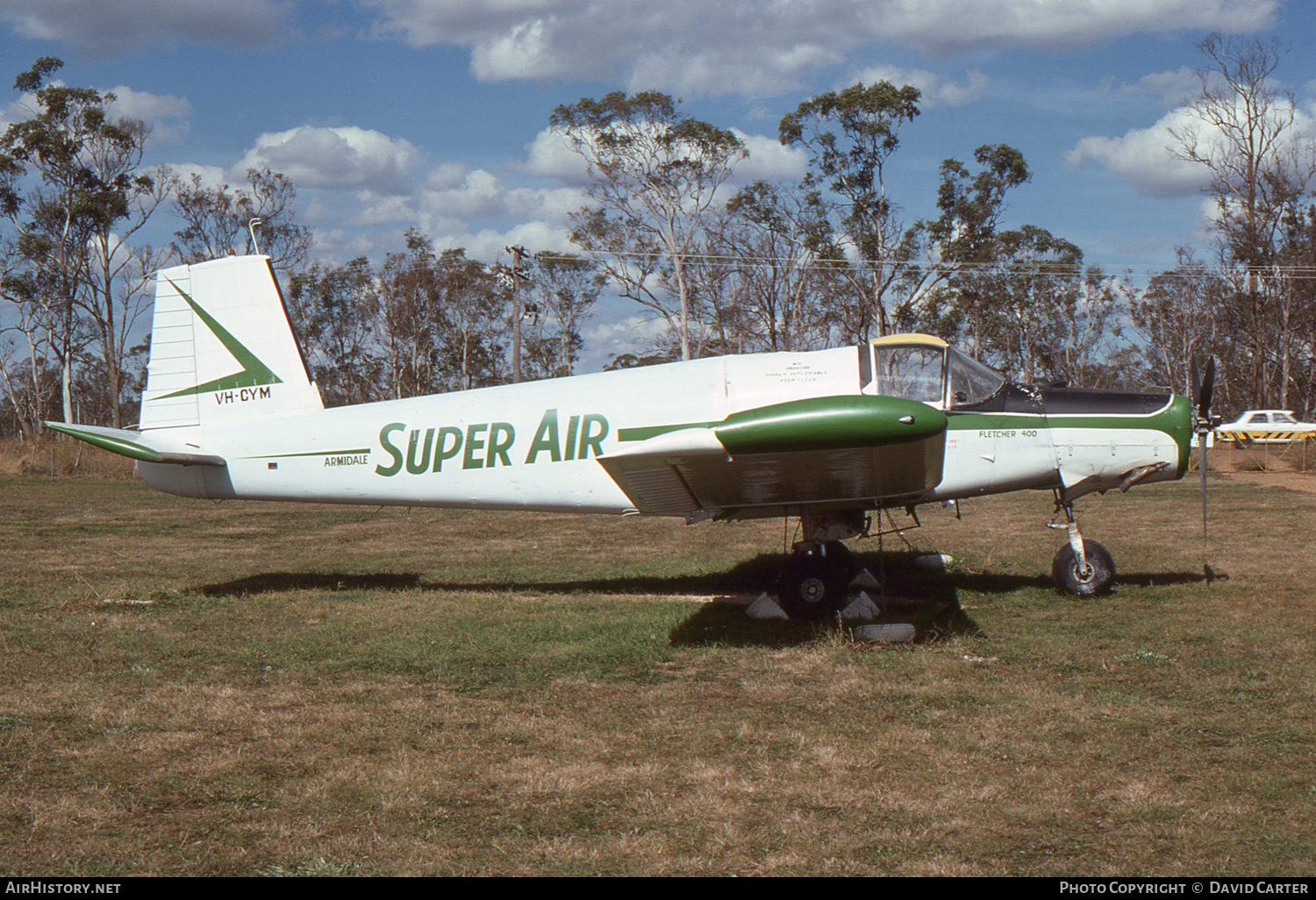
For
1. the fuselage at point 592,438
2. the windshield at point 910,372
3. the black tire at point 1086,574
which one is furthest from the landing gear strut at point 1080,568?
the windshield at point 910,372

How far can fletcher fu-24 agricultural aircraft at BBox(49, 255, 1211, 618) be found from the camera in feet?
27.0

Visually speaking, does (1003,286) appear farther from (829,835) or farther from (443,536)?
(829,835)

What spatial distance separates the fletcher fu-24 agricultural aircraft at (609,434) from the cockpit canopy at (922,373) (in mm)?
18

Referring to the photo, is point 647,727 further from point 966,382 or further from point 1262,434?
point 1262,434

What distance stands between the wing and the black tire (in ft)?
6.26

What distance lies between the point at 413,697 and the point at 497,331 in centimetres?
5355

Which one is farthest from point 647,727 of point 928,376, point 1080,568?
point 1080,568

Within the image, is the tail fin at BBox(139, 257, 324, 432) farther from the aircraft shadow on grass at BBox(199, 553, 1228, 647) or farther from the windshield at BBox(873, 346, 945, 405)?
the windshield at BBox(873, 346, 945, 405)

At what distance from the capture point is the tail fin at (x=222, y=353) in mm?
9672

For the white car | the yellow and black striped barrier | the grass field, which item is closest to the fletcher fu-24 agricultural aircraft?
the grass field

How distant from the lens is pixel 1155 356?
59.1m

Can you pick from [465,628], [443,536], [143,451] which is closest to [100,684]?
[465,628]

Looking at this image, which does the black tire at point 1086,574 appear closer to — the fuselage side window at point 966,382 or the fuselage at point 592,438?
the fuselage at point 592,438

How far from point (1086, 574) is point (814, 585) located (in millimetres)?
2723
